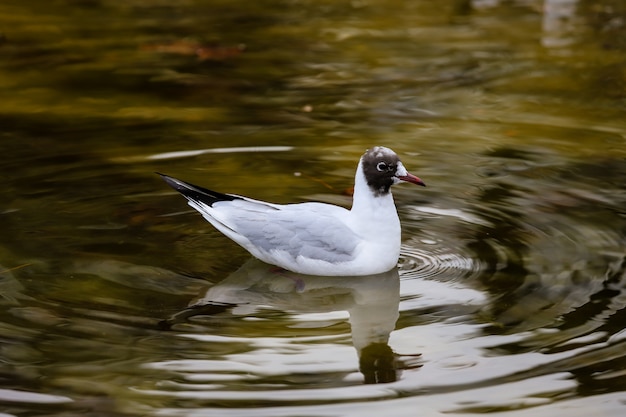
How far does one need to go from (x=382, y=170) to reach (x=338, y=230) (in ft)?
1.53

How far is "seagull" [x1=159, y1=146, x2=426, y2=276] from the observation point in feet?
22.2

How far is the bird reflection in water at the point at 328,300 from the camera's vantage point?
19.1 feet

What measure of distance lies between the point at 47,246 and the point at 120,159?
1.83m

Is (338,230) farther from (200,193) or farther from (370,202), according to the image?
(200,193)

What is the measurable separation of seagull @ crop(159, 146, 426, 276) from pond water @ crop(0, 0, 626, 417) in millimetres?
133

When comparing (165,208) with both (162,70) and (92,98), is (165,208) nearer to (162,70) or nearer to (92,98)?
(92,98)

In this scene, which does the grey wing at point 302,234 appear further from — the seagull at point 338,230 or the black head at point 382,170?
the black head at point 382,170

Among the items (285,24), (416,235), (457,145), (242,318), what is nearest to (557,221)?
(416,235)

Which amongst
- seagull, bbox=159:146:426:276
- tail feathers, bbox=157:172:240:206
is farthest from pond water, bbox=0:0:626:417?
tail feathers, bbox=157:172:240:206

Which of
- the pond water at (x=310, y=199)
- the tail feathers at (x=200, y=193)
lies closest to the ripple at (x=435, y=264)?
the pond water at (x=310, y=199)

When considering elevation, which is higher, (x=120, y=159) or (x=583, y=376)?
(x=120, y=159)

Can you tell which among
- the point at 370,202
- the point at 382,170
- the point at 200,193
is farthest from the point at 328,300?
→ the point at 200,193

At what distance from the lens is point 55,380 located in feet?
17.6

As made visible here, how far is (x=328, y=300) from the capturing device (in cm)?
654
